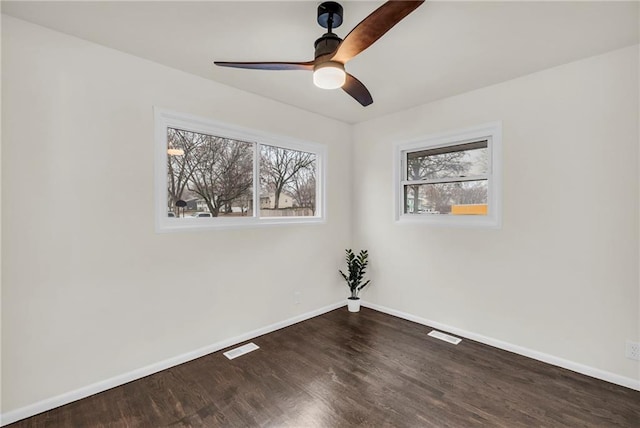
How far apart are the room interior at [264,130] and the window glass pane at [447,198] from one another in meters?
0.23

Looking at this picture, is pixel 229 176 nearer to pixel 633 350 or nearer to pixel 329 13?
pixel 329 13

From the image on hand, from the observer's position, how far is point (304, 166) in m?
3.67

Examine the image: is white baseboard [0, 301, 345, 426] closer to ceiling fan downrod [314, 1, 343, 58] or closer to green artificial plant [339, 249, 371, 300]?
green artificial plant [339, 249, 371, 300]

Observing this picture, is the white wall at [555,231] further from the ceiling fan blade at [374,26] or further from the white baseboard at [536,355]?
the ceiling fan blade at [374,26]

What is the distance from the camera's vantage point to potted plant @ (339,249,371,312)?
3795mm

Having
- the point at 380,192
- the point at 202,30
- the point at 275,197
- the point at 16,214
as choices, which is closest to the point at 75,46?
the point at 202,30

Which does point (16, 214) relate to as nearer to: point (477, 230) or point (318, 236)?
point (318, 236)

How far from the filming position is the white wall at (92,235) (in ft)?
6.13

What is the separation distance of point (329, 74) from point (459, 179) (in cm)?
205

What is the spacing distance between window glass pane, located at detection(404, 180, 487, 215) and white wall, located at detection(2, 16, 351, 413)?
2.06 metres

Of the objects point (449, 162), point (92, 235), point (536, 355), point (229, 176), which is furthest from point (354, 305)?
point (92, 235)

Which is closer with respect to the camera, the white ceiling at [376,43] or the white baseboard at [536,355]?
the white ceiling at [376,43]

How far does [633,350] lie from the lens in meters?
2.19

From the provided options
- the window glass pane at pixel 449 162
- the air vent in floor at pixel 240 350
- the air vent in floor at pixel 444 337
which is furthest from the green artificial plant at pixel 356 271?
the air vent in floor at pixel 240 350
